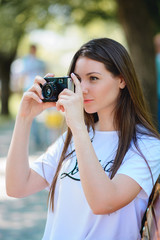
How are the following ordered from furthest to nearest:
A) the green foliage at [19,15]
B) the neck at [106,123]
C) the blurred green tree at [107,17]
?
the green foliage at [19,15] → the blurred green tree at [107,17] → the neck at [106,123]

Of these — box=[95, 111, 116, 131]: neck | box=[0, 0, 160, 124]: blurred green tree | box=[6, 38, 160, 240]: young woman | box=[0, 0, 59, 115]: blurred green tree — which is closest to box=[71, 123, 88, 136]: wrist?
box=[6, 38, 160, 240]: young woman

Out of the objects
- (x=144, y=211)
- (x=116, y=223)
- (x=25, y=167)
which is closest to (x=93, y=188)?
(x=116, y=223)

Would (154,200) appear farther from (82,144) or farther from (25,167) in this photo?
(25,167)

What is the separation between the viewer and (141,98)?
205 centimetres

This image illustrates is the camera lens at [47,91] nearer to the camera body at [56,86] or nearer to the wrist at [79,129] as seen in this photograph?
the camera body at [56,86]

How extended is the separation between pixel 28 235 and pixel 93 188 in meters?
2.31

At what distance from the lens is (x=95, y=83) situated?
6.25 ft

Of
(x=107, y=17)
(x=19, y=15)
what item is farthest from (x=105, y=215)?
(x=107, y=17)

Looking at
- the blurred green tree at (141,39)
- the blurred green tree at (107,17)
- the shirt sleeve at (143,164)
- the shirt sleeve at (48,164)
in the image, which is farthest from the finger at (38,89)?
the blurred green tree at (141,39)

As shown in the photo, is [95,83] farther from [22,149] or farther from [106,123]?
[22,149]

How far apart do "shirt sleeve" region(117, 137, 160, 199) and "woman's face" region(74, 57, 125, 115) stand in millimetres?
289

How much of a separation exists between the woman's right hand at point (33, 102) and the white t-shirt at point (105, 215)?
0.32 metres

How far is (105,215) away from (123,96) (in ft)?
2.11

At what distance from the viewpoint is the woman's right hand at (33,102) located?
1.93m
